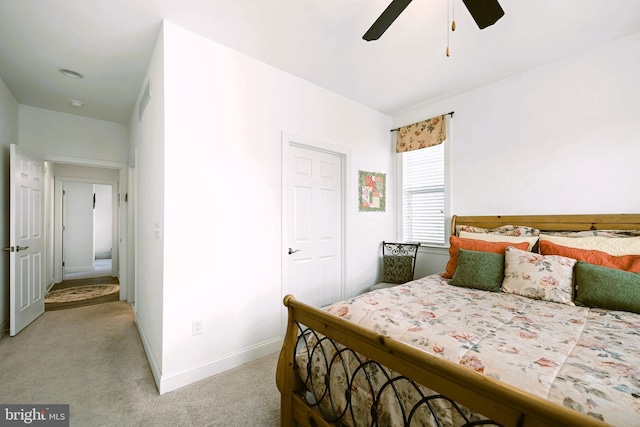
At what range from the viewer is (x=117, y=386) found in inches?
78.7

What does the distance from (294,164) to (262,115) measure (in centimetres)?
59

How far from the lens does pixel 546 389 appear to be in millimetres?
892

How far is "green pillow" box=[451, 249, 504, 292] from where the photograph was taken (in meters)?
2.13

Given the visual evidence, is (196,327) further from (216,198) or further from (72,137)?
(72,137)

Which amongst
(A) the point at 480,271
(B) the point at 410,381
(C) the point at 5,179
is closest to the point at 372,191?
(A) the point at 480,271

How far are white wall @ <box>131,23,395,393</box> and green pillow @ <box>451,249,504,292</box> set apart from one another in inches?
63.9

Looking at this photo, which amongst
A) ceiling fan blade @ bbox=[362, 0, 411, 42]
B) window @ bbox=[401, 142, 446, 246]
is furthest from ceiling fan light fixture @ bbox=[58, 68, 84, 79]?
window @ bbox=[401, 142, 446, 246]

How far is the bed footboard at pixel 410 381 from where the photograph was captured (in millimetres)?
684

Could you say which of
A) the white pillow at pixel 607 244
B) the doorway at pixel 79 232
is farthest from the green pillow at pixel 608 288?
the doorway at pixel 79 232

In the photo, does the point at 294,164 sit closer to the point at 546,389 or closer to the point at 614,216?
the point at 546,389

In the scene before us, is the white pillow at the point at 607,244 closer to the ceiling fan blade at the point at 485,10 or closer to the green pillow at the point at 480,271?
the green pillow at the point at 480,271

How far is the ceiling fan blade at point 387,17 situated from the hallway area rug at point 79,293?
527 cm

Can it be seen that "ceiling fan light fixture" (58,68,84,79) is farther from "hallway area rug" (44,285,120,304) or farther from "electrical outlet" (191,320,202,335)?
"hallway area rug" (44,285,120,304)

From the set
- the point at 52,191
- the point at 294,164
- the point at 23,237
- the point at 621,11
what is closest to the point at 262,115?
the point at 294,164
